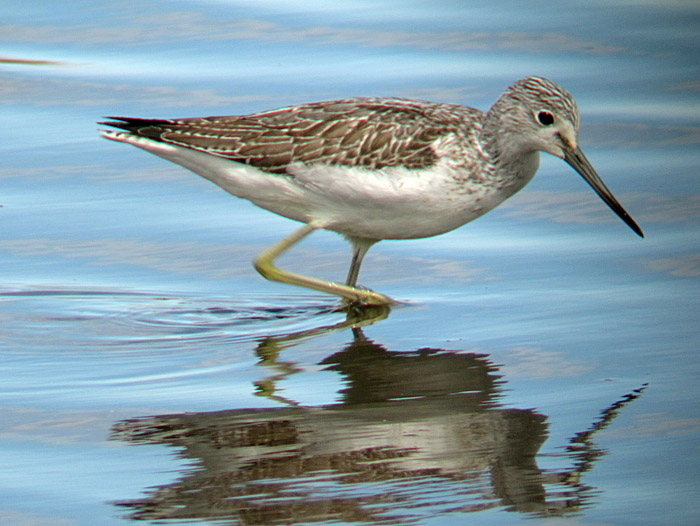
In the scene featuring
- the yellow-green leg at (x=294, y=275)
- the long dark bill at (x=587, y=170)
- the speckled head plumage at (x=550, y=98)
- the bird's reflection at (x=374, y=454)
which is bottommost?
the bird's reflection at (x=374, y=454)

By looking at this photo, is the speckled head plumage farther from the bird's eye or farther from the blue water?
the blue water

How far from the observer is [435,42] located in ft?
38.0

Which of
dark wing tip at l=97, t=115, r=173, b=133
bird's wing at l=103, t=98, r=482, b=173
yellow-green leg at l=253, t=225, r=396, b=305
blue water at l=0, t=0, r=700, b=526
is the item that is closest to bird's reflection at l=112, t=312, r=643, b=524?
blue water at l=0, t=0, r=700, b=526

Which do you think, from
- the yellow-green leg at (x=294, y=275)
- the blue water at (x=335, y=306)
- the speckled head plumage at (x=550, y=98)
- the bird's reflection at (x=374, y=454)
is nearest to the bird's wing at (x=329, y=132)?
the speckled head plumage at (x=550, y=98)

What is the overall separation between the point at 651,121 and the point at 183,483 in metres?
5.96

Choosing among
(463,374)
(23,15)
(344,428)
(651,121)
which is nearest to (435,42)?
(651,121)

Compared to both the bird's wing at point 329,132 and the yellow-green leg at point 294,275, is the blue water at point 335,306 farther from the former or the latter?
the bird's wing at point 329,132

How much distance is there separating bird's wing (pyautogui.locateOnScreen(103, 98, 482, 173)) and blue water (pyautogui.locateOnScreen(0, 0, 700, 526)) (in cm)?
77

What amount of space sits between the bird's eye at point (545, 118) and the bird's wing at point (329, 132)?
1.18 feet

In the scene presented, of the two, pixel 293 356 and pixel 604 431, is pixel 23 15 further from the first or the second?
pixel 604 431

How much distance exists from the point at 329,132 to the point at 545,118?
1.15 metres

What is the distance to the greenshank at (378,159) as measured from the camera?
689cm

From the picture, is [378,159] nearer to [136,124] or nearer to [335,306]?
[335,306]

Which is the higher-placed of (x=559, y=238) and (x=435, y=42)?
(x=435, y=42)
